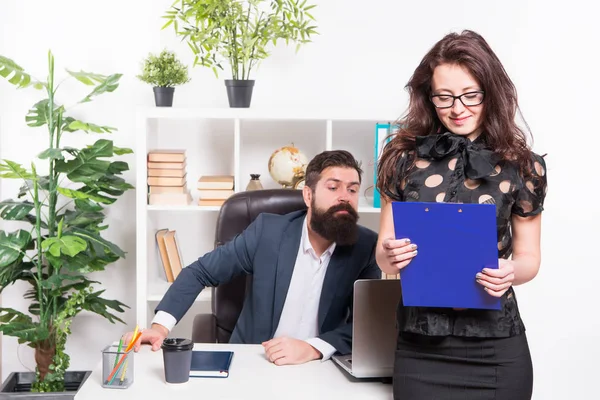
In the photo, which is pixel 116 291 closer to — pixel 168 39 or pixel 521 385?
pixel 168 39

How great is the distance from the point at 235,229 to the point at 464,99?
3.98 ft

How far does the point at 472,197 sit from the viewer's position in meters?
1.83

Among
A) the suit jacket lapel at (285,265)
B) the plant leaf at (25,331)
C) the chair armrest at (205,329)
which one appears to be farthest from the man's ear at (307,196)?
the plant leaf at (25,331)

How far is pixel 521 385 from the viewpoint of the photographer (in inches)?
71.2

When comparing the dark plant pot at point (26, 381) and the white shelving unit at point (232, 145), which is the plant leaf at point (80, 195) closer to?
the white shelving unit at point (232, 145)

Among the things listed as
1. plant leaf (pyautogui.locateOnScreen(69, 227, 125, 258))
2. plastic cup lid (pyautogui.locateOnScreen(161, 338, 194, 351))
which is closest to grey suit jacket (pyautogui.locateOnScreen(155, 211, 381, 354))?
plastic cup lid (pyautogui.locateOnScreen(161, 338, 194, 351))

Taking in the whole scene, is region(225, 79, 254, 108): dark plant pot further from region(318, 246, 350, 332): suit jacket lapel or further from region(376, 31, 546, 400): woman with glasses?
region(376, 31, 546, 400): woman with glasses

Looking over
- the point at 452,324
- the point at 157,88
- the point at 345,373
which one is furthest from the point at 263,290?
the point at 157,88

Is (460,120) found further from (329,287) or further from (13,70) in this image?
(13,70)

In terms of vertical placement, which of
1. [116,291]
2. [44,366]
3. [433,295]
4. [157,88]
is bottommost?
[44,366]

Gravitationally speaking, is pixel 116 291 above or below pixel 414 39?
below

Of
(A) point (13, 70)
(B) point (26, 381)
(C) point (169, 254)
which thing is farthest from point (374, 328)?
(B) point (26, 381)

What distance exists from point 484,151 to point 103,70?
93.0 inches

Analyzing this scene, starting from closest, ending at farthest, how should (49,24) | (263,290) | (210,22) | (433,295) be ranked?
1. (433,295)
2. (263,290)
3. (210,22)
4. (49,24)
